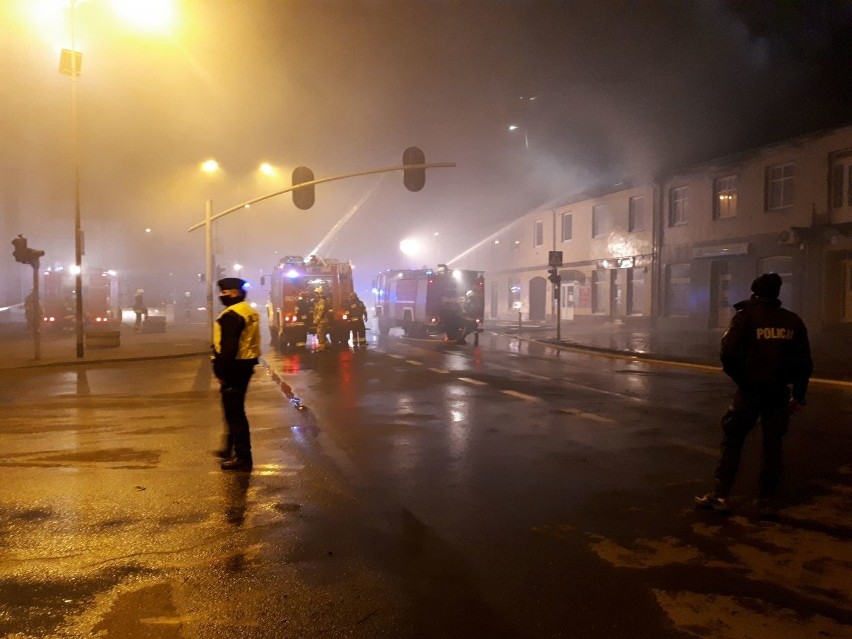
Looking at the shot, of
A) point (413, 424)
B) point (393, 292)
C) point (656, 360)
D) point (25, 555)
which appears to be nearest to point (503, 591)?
point (25, 555)

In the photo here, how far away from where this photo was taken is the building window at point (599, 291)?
34000mm

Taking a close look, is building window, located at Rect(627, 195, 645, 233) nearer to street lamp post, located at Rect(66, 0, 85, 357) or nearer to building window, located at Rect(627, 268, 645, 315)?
building window, located at Rect(627, 268, 645, 315)

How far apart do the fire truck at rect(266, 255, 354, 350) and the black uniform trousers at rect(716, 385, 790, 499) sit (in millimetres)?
17928

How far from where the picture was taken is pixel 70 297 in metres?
33.3

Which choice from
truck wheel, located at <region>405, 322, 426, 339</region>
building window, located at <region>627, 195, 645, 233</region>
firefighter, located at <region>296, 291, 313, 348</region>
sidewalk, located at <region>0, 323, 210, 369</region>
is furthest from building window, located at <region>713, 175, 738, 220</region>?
sidewalk, located at <region>0, 323, 210, 369</region>

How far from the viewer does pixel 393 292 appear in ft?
96.6

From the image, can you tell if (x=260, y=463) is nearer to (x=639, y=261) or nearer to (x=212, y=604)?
(x=212, y=604)

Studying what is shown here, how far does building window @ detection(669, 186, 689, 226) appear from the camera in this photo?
28.5 meters

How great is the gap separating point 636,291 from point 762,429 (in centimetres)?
2760

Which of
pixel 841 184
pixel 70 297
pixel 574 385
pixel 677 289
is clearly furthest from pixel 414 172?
pixel 70 297

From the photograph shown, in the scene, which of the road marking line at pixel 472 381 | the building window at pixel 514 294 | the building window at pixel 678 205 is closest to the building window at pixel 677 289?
the building window at pixel 678 205

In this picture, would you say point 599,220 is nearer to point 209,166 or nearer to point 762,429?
point 209,166

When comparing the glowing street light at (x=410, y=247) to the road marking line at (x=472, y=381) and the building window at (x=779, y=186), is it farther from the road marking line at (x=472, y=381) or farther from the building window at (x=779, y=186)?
the road marking line at (x=472, y=381)

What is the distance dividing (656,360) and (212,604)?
52.4ft
